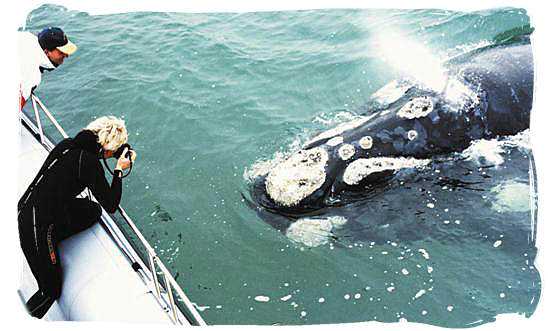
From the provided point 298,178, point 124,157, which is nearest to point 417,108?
point 298,178

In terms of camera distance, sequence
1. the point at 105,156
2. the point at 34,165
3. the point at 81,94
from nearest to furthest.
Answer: the point at 105,156, the point at 34,165, the point at 81,94

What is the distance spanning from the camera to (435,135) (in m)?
4.05

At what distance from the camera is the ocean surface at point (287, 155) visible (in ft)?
10.2

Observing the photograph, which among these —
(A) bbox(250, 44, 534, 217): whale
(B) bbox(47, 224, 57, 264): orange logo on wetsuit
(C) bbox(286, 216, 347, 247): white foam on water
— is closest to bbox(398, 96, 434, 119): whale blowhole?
(A) bbox(250, 44, 534, 217): whale

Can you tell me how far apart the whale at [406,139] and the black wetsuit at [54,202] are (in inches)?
67.3

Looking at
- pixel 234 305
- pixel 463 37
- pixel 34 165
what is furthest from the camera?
pixel 463 37

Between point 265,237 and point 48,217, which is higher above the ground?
point 48,217

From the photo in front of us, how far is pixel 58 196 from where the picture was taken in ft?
8.75

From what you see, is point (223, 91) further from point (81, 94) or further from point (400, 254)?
point (400, 254)

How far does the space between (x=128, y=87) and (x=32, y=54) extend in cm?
257

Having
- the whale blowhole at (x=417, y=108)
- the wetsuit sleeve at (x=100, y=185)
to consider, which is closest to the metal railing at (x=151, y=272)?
the wetsuit sleeve at (x=100, y=185)

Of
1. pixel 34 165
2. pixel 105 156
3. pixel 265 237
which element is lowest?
pixel 265 237

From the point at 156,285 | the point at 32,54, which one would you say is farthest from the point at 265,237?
the point at 32,54

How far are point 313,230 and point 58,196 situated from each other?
80.2 inches
